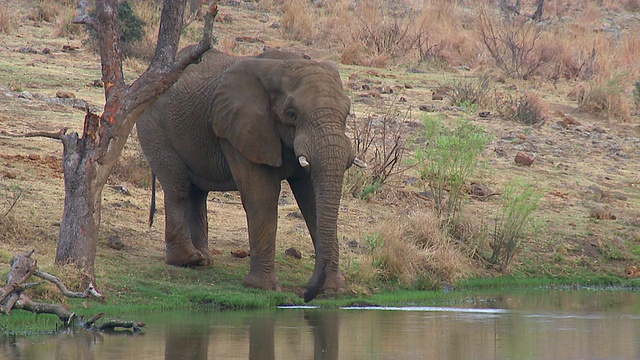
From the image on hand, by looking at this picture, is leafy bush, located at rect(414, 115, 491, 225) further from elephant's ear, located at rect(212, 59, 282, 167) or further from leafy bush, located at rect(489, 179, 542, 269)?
elephant's ear, located at rect(212, 59, 282, 167)

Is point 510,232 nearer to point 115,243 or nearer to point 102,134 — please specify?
point 115,243

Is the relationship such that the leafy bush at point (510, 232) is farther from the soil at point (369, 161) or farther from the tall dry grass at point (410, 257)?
the tall dry grass at point (410, 257)

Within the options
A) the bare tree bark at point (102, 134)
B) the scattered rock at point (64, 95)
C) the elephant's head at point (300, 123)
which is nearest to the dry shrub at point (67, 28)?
the scattered rock at point (64, 95)

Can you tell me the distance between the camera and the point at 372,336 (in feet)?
32.3

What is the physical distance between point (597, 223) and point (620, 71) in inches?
381

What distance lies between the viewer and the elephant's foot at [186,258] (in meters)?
12.7

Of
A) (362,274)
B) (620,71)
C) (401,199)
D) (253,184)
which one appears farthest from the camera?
(620,71)

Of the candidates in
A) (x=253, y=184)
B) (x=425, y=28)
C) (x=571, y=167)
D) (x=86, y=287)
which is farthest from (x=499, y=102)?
(x=86, y=287)

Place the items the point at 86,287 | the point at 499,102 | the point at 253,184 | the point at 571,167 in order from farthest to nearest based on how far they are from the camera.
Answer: the point at 499,102 < the point at 571,167 < the point at 253,184 < the point at 86,287

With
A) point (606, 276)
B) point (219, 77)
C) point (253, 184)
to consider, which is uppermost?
point (219, 77)

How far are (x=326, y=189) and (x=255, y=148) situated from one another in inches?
37.3

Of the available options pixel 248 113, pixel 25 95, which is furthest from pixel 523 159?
pixel 248 113

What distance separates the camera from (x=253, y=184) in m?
12.0

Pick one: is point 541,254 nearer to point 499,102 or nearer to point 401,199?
point 401,199
